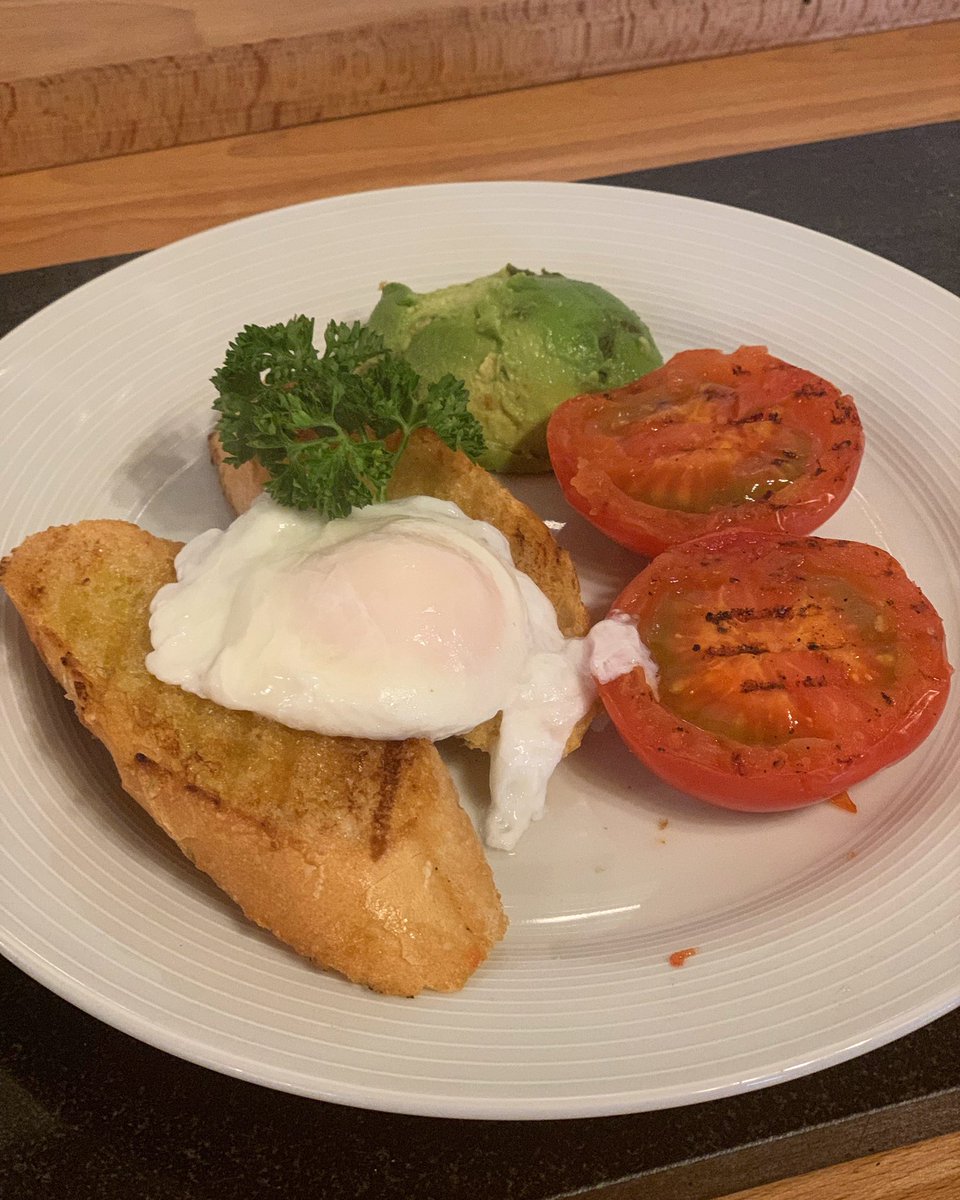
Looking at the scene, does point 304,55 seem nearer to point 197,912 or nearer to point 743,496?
point 743,496

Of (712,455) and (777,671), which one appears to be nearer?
(777,671)

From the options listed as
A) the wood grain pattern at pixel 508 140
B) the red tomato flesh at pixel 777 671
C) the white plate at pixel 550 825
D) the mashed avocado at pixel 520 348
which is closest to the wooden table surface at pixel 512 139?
the wood grain pattern at pixel 508 140

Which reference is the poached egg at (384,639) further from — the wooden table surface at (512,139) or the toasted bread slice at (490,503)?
the wooden table surface at (512,139)

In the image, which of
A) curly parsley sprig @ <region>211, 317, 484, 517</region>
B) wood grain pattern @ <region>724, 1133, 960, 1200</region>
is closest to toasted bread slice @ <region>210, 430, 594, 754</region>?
curly parsley sprig @ <region>211, 317, 484, 517</region>

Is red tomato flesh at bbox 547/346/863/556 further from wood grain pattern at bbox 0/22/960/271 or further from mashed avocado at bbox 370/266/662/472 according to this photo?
wood grain pattern at bbox 0/22/960/271

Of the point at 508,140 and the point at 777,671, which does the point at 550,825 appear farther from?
the point at 508,140

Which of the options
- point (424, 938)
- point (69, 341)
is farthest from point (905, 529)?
point (69, 341)

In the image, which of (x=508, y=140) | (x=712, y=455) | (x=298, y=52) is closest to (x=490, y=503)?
(x=712, y=455)
